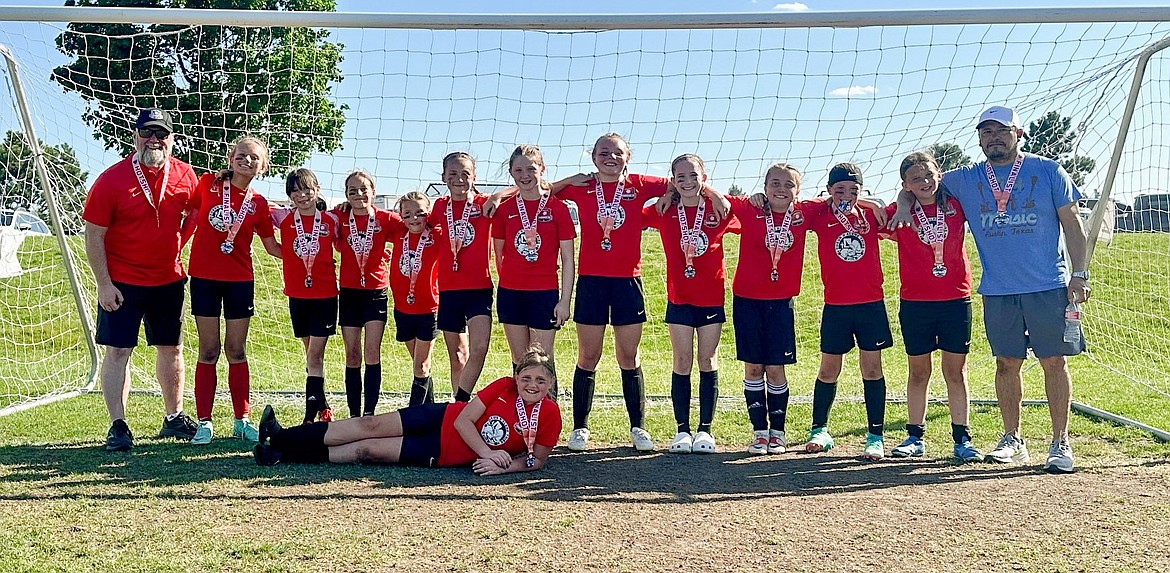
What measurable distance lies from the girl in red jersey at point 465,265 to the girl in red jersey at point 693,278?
1.16 metres

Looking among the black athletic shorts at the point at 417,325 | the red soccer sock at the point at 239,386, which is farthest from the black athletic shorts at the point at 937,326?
the red soccer sock at the point at 239,386

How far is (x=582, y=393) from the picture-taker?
21.3ft

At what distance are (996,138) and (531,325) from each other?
9.93ft

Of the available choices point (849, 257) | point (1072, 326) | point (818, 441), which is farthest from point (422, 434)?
point (1072, 326)

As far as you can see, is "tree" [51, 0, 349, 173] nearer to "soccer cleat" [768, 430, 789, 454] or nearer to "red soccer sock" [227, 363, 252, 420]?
"red soccer sock" [227, 363, 252, 420]

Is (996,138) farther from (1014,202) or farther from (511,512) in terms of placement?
(511,512)

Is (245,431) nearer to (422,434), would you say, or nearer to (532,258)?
(422,434)

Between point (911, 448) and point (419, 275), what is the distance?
3.42 m

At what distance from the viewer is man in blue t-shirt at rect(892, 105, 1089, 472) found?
5781mm

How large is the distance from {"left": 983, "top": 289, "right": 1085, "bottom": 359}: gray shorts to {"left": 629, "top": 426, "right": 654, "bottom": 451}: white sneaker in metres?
2.18

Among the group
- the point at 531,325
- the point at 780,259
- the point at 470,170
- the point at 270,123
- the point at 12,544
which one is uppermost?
the point at 270,123

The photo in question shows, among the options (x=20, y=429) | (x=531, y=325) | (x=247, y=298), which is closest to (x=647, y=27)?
(x=531, y=325)

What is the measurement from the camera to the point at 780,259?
246 inches

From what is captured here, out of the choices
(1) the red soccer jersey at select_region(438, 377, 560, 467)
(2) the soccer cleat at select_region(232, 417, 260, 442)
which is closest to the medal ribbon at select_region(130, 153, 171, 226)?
(2) the soccer cleat at select_region(232, 417, 260, 442)
